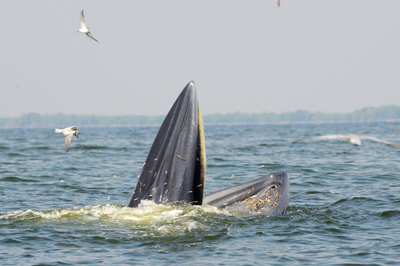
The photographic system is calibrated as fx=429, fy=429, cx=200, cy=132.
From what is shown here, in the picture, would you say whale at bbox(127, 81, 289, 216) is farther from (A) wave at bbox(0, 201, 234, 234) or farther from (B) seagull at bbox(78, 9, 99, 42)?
(B) seagull at bbox(78, 9, 99, 42)

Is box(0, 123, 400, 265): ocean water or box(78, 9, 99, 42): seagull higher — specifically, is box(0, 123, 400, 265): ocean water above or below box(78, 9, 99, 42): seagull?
below

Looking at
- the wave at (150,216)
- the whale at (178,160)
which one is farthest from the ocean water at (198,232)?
the whale at (178,160)

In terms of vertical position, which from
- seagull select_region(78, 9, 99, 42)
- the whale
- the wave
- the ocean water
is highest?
seagull select_region(78, 9, 99, 42)

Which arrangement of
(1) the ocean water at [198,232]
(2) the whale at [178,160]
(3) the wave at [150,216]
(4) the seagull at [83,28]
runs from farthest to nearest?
(4) the seagull at [83,28], (3) the wave at [150,216], (2) the whale at [178,160], (1) the ocean water at [198,232]

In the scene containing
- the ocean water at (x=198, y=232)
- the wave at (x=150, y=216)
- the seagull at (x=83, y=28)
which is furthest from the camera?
the seagull at (x=83, y=28)

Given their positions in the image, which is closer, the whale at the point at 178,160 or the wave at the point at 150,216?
the whale at the point at 178,160

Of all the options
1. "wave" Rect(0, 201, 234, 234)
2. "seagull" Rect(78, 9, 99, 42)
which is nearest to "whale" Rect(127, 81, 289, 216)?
"wave" Rect(0, 201, 234, 234)

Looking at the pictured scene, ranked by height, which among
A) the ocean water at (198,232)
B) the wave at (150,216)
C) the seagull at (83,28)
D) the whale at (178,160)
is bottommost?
the ocean water at (198,232)

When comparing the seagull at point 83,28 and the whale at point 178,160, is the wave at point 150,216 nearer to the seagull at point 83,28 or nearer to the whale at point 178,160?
the whale at point 178,160

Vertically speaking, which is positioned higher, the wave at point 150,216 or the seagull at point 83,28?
the seagull at point 83,28

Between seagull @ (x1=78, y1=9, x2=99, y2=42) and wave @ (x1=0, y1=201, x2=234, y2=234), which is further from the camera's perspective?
seagull @ (x1=78, y1=9, x2=99, y2=42)

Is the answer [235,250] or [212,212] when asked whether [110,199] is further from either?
[235,250]

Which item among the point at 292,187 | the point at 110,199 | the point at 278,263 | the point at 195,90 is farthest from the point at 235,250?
the point at 292,187

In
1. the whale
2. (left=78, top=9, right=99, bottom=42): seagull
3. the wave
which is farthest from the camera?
(left=78, top=9, right=99, bottom=42): seagull
